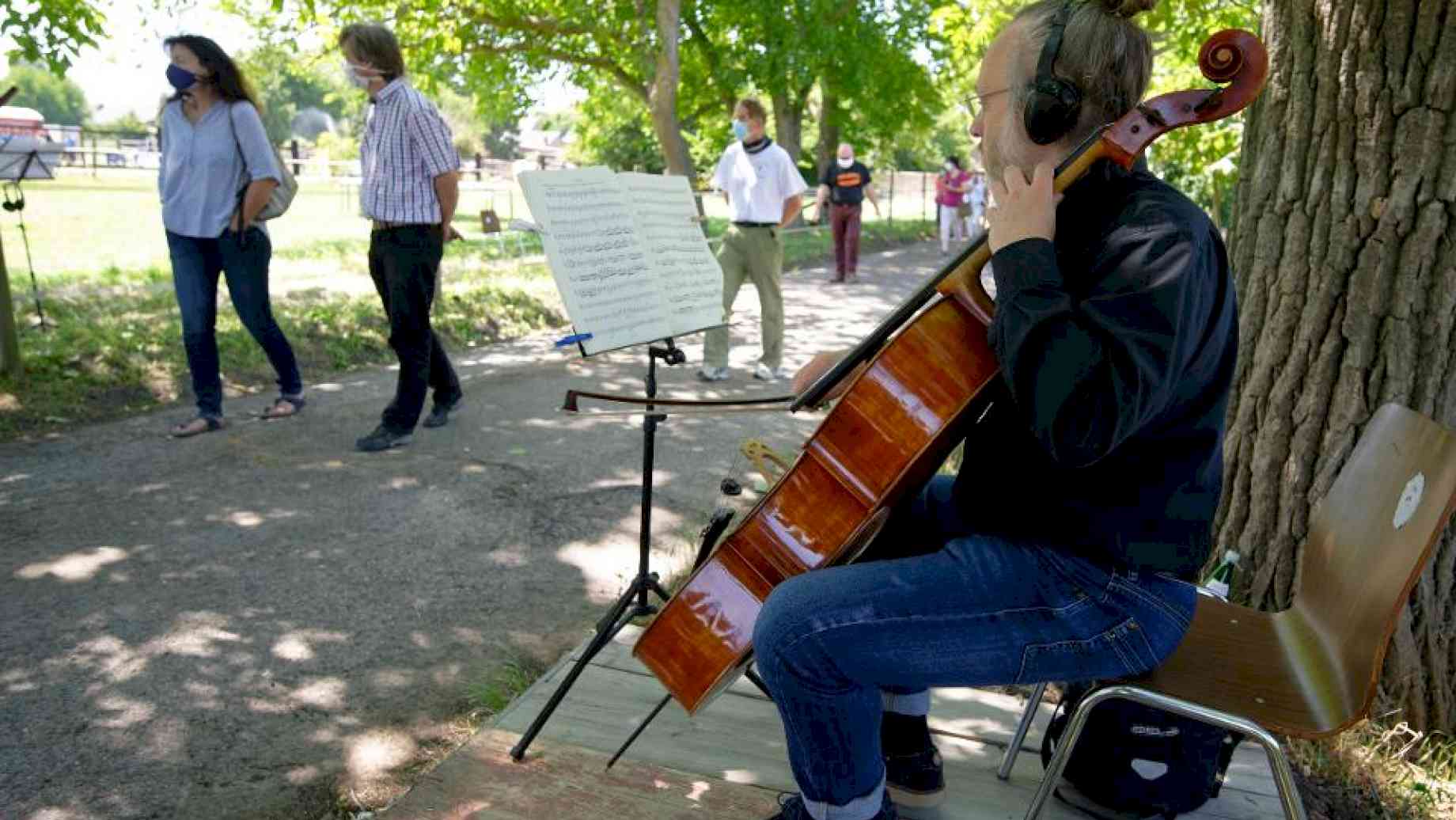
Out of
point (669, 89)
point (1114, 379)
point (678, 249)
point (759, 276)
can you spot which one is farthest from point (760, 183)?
point (669, 89)

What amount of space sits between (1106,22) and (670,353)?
1.39 m

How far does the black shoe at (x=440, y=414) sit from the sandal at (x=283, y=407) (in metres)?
0.71

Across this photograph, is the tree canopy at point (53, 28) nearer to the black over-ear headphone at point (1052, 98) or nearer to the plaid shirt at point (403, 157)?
the plaid shirt at point (403, 157)

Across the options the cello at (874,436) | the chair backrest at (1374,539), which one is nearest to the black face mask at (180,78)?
the cello at (874,436)

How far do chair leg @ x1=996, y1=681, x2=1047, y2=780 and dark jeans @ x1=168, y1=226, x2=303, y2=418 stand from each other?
4.50m

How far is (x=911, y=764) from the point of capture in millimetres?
2523

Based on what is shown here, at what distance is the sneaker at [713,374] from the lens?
745cm

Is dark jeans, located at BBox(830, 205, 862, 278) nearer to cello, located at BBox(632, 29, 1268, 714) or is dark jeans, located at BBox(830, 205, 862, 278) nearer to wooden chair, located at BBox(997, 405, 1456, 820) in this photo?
wooden chair, located at BBox(997, 405, 1456, 820)

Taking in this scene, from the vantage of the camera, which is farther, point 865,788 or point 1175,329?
point 865,788

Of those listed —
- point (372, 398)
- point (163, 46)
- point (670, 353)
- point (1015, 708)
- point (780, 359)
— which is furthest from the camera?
point (780, 359)

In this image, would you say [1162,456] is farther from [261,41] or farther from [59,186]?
[59,186]

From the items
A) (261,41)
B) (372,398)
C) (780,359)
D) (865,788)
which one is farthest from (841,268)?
(865,788)

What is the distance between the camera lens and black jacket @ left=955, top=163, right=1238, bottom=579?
1.68m

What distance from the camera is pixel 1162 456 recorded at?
188cm
